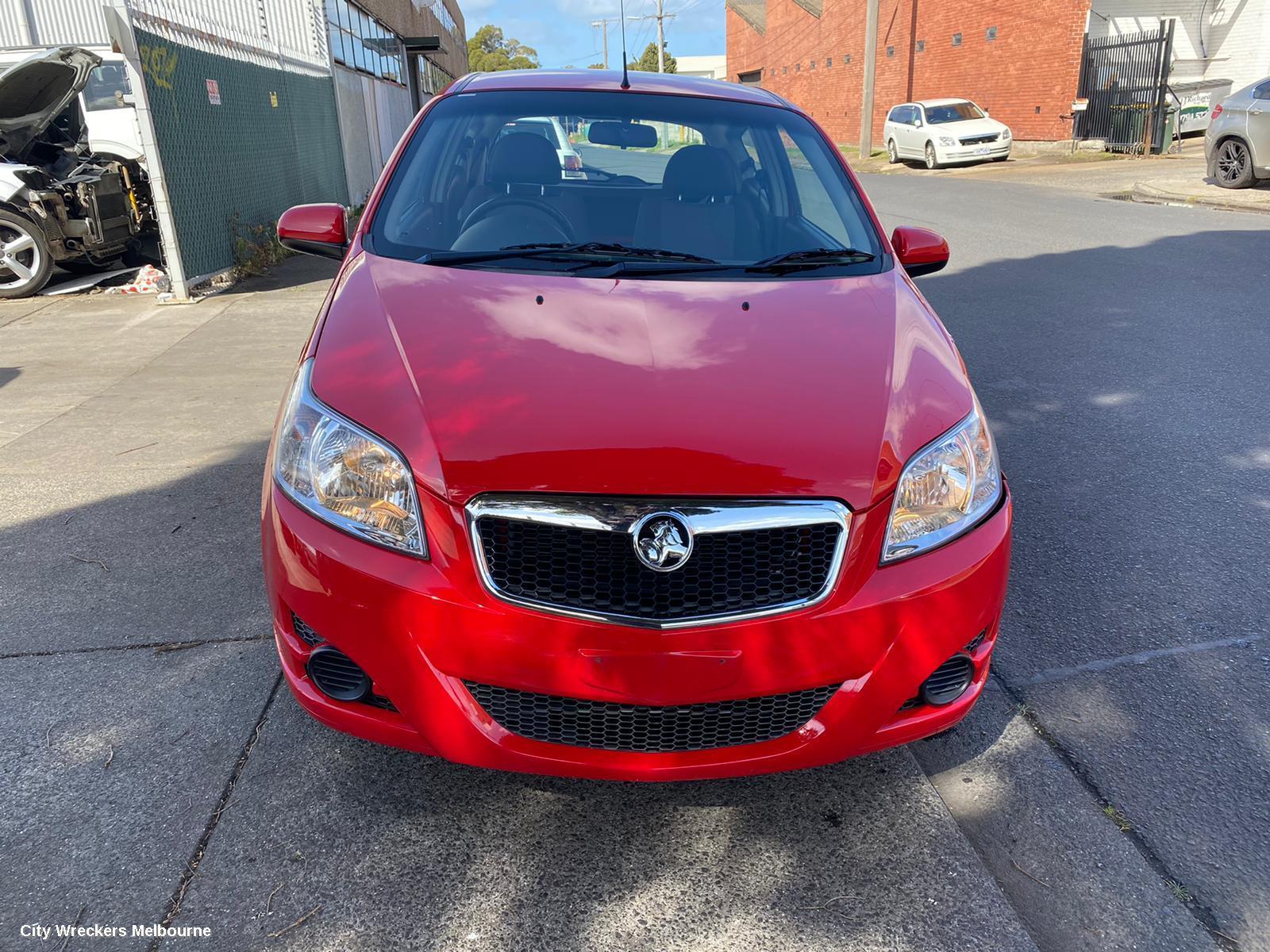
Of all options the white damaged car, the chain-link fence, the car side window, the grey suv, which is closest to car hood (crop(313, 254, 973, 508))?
the car side window

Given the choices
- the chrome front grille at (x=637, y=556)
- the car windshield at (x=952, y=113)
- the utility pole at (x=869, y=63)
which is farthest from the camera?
the utility pole at (x=869, y=63)

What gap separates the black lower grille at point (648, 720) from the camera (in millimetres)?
2047

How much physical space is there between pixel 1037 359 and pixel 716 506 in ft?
16.6

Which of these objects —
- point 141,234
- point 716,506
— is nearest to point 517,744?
point 716,506

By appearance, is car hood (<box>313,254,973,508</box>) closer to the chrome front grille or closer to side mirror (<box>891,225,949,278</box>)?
the chrome front grille

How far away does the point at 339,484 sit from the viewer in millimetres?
2111

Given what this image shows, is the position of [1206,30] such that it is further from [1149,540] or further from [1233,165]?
[1149,540]

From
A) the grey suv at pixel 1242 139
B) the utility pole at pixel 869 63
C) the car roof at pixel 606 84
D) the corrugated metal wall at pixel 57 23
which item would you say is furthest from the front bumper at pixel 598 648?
the utility pole at pixel 869 63

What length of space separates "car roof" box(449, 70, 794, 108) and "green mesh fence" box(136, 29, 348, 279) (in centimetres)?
585

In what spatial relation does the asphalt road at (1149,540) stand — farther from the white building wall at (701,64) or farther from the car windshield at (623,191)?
the white building wall at (701,64)

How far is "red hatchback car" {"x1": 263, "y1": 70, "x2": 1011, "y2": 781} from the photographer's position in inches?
77.3

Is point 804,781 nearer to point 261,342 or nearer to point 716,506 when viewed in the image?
point 716,506

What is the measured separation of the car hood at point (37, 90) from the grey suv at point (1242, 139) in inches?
578

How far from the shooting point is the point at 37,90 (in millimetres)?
8672
